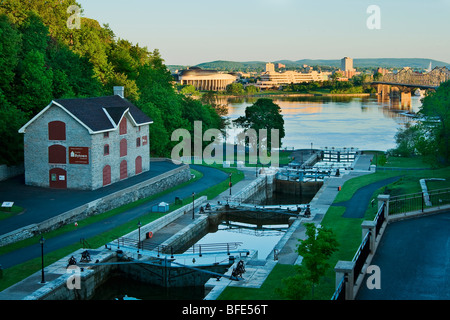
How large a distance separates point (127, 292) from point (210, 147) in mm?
54052

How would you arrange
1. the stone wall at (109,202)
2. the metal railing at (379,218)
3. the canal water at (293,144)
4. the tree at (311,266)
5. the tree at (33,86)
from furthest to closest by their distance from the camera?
1. the tree at (33,86)
2. the stone wall at (109,202)
3. the canal water at (293,144)
4. the metal railing at (379,218)
5. the tree at (311,266)

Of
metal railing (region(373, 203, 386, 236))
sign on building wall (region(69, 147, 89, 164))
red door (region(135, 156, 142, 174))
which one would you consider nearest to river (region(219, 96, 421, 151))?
red door (region(135, 156, 142, 174))

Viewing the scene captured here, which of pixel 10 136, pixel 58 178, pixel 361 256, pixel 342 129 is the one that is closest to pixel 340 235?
pixel 361 256

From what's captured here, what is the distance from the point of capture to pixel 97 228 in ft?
135

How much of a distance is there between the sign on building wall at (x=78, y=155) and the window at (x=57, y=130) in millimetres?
1395

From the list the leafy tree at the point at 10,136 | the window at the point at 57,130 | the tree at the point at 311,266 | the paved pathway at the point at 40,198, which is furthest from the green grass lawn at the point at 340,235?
the leafy tree at the point at 10,136

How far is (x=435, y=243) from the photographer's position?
25.7 meters

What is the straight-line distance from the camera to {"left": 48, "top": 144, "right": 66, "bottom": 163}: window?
48.3 meters

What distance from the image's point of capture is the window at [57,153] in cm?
4828

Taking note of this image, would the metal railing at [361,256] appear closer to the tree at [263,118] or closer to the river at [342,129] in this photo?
the tree at [263,118]

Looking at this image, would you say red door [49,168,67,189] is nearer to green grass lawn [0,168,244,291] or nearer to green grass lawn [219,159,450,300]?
green grass lawn [0,168,244,291]

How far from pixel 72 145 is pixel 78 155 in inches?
38.4
